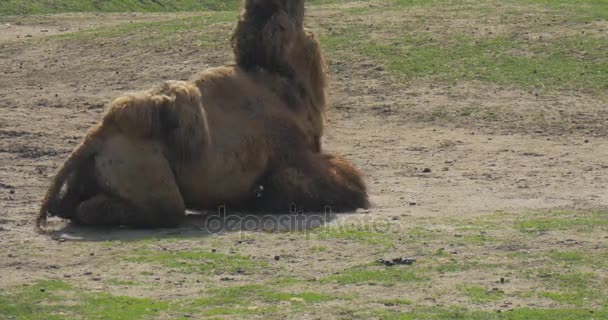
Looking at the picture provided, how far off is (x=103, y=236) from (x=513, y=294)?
3.02 metres

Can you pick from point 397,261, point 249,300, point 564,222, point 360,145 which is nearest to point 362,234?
point 397,261

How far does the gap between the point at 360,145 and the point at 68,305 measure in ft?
22.7

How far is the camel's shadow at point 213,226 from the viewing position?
981 centimetres

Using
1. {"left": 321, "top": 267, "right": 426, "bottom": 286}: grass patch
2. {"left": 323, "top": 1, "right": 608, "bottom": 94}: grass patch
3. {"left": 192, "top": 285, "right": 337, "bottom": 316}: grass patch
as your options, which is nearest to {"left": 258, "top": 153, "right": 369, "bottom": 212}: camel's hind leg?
{"left": 321, "top": 267, "right": 426, "bottom": 286}: grass patch

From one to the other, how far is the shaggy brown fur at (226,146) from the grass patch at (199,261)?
1.00 m

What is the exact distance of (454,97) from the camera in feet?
53.0

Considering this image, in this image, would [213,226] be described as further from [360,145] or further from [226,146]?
[360,145]

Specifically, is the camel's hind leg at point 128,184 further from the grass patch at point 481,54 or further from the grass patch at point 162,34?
the grass patch at point 162,34

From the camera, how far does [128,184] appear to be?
998 cm

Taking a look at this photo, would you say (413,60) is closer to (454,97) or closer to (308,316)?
(454,97)

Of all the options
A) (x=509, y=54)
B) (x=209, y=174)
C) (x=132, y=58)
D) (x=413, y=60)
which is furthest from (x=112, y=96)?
(x=209, y=174)

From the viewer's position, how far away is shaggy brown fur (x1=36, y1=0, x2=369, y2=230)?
1002cm

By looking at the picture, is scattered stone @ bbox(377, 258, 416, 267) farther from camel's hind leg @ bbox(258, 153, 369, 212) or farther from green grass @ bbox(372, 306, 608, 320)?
camel's hind leg @ bbox(258, 153, 369, 212)

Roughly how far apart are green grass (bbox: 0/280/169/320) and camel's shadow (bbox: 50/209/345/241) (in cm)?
163
